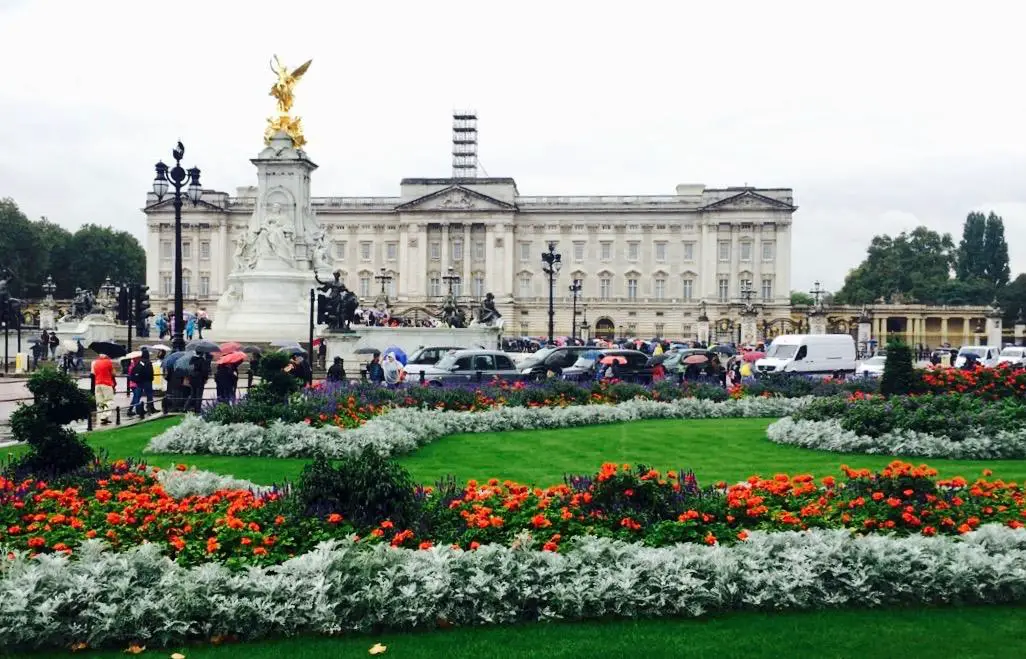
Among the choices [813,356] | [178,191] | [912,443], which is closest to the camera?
[912,443]

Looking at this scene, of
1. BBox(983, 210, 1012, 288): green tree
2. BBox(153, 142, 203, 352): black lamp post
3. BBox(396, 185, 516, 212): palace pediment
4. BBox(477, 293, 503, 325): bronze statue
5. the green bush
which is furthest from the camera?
BBox(983, 210, 1012, 288): green tree

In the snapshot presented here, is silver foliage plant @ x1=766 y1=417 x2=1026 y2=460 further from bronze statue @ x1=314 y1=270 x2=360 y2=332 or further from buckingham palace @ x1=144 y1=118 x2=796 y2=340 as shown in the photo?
buckingham palace @ x1=144 y1=118 x2=796 y2=340

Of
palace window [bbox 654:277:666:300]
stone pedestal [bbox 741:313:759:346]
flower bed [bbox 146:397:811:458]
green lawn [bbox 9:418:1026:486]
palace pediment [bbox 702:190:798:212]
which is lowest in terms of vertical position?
green lawn [bbox 9:418:1026:486]

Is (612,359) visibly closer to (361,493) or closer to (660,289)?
(361,493)

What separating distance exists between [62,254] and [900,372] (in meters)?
94.4

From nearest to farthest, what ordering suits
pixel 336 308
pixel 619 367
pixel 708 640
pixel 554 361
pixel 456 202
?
pixel 708 640, pixel 619 367, pixel 554 361, pixel 336 308, pixel 456 202

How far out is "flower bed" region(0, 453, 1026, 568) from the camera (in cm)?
746

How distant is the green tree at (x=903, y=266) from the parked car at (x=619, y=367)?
8268cm

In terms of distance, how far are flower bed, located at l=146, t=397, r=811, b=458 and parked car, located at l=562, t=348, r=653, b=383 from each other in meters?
6.19

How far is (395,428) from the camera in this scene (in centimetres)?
1503

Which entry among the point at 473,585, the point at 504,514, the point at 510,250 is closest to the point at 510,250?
the point at 510,250

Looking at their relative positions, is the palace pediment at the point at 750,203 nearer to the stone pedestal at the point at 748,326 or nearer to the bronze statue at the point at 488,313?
the stone pedestal at the point at 748,326

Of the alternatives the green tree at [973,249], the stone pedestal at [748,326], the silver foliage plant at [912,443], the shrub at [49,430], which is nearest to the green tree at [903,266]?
the green tree at [973,249]

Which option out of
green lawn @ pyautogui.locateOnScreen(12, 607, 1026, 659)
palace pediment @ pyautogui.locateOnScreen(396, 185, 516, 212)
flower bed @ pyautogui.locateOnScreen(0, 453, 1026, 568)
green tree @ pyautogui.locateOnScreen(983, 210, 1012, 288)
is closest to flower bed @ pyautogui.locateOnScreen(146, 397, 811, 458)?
flower bed @ pyautogui.locateOnScreen(0, 453, 1026, 568)
